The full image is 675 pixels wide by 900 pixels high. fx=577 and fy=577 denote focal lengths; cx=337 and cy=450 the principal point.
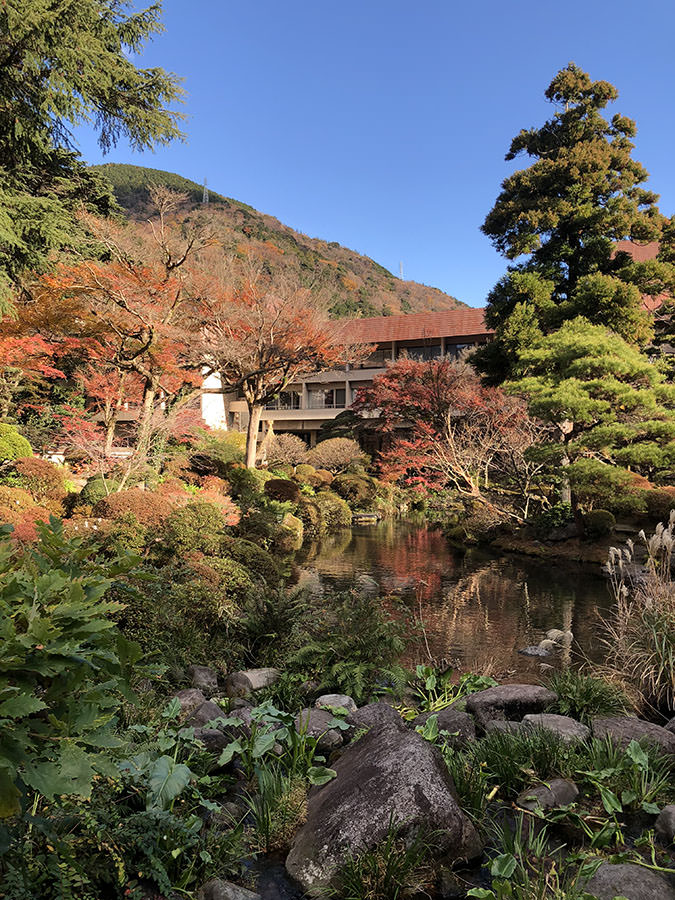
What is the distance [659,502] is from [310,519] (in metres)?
8.91

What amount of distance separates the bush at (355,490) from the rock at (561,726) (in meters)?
16.8

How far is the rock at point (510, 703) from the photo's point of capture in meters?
4.08

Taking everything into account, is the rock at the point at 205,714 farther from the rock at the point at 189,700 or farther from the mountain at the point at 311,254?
the mountain at the point at 311,254

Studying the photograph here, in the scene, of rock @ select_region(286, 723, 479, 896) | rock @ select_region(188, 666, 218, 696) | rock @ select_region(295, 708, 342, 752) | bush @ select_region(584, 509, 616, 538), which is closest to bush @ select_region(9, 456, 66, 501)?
rock @ select_region(188, 666, 218, 696)

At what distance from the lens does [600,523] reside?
1213 cm

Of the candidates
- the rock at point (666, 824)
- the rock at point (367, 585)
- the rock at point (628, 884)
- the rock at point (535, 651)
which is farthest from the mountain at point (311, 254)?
the rock at point (628, 884)

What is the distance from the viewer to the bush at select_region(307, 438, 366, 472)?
23156 mm

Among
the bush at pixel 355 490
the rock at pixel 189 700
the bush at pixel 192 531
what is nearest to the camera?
the rock at pixel 189 700

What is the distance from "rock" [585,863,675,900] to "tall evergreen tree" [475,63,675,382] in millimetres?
13605

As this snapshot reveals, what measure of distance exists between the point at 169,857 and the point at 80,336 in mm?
17002

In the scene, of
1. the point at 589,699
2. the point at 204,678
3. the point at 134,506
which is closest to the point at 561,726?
the point at 589,699

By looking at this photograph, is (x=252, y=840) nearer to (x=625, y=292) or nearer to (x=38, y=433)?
(x=625, y=292)

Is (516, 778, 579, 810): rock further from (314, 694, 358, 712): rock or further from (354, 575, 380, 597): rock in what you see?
(354, 575, 380, 597): rock

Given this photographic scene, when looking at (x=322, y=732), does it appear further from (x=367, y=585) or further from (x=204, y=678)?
(x=367, y=585)
